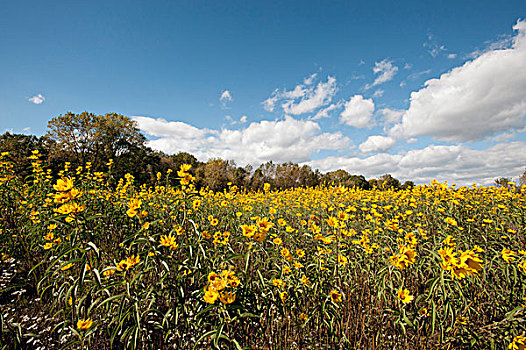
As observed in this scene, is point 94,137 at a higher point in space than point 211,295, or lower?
higher

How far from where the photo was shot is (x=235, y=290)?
4.54ft

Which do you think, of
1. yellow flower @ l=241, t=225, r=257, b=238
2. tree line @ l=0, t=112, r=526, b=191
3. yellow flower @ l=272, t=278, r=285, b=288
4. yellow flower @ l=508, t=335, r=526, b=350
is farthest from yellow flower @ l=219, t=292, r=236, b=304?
tree line @ l=0, t=112, r=526, b=191

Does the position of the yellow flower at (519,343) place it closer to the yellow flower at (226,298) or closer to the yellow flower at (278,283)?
the yellow flower at (278,283)

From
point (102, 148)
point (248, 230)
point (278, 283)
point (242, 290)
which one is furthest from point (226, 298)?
point (102, 148)

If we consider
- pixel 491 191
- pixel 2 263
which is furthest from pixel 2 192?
pixel 491 191

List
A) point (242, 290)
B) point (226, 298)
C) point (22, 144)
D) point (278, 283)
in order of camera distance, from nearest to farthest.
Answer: point (226, 298)
point (242, 290)
point (278, 283)
point (22, 144)

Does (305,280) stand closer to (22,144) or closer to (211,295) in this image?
(211,295)

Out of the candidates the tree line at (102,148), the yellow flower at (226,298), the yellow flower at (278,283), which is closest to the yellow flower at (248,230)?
the yellow flower at (226,298)

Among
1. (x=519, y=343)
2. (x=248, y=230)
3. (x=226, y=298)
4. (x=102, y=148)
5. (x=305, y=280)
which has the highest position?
(x=102, y=148)

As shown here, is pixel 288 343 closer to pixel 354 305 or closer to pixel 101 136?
pixel 354 305

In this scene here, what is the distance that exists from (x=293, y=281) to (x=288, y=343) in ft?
1.40

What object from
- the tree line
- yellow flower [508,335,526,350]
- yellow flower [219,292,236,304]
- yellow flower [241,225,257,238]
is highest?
the tree line

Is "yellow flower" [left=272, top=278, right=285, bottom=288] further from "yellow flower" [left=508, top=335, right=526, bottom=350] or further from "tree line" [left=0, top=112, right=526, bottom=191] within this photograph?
"tree line" [left=0, top=112, right=526, bottom=191]

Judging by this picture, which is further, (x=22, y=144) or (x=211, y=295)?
(x=22, y=144)
